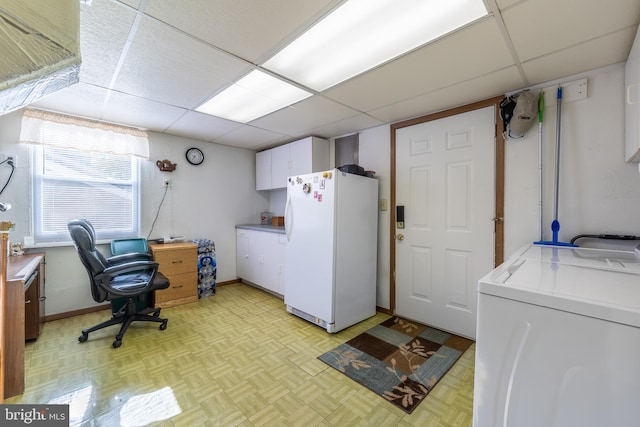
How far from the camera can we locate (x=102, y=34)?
1432mm

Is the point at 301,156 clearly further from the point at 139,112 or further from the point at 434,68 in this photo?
the point at 434,68

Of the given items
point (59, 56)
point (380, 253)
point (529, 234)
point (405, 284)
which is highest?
point (59, 56)

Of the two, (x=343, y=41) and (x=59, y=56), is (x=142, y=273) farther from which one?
(x=343, y=41)

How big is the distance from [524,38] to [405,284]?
219 centimetres

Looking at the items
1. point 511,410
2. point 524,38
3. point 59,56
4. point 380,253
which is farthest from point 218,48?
point 380,253

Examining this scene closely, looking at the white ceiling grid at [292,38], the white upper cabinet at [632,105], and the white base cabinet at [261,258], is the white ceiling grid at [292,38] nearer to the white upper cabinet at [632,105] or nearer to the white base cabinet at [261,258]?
the white upper cabinet at [632,105]

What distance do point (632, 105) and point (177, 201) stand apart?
13.9ft

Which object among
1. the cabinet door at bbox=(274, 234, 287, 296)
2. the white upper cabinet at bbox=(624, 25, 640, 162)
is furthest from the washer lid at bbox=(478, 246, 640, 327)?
the cabinet door at bbox=(274, 234, 287, 296)

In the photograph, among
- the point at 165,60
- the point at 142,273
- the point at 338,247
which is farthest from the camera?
the point at 142,273

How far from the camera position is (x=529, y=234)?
2.03 metres

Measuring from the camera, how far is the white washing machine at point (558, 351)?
0.66m

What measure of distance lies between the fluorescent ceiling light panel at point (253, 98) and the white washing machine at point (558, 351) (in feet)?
6.42

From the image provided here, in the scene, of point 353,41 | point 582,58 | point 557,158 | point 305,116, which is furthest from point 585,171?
point 305,116

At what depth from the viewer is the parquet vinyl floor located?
145 centimetres
